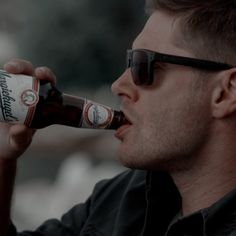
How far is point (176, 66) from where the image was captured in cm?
265

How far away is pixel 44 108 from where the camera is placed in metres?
2.85

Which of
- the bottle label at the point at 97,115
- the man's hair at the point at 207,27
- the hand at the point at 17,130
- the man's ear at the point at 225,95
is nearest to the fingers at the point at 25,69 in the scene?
the hand at the point at 17,130

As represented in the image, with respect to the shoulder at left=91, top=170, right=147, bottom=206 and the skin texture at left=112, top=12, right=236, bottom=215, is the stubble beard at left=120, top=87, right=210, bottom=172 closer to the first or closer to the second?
Result: the skin texture at left=112, top=12, right=236, bottom=215

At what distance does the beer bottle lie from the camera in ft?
8.79

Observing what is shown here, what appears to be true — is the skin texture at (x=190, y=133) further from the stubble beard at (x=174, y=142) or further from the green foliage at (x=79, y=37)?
the green foliage at (x=79, y=37)

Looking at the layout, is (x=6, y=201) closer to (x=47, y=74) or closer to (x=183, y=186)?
(x=47, y=74)

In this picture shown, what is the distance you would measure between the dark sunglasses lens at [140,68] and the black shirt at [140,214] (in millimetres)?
364

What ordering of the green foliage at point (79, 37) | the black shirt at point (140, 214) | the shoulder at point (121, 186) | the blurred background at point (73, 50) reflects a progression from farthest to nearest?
the green foliage at point (79, 37) < the blurred background at point (73, 50) < the shoulder at point (121, 186) < the black shirt at point (140, 214)

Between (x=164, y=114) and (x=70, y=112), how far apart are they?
423mm

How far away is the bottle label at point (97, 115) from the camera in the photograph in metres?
2.79

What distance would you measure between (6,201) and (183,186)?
72 centimetres

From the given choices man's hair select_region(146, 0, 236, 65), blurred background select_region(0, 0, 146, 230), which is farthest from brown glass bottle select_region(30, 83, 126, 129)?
blurred background select_region(0, 0, 146, 230)

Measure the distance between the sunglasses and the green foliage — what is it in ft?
12.5

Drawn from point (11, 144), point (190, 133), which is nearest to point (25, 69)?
point (11, 144)
